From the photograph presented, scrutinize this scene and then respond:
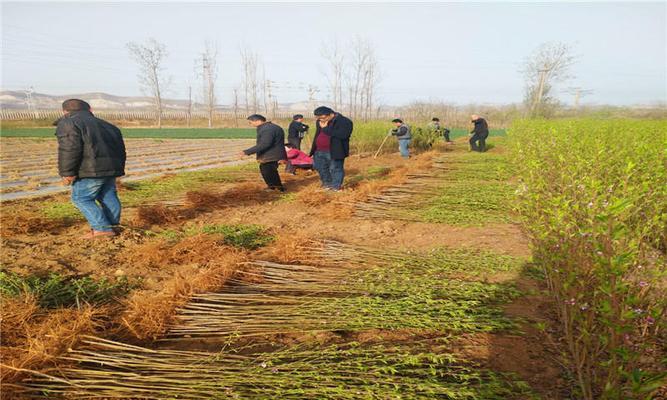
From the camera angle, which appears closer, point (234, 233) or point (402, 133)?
point (234, 233)

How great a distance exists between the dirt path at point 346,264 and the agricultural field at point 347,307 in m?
0.02

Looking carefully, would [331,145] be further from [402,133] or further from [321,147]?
[402,133]

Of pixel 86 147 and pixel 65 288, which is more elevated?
pixel 86 147

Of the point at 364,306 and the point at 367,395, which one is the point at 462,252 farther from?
the point at 367,395

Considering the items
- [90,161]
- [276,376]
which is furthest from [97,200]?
[276,376]

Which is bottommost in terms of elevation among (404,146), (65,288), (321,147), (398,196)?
(65,288)

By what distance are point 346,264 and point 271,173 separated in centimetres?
420

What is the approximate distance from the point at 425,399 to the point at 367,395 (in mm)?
256

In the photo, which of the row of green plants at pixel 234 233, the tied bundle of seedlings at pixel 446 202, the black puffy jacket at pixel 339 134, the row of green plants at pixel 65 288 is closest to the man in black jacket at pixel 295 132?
the black puffy jacket at pixel 339 134

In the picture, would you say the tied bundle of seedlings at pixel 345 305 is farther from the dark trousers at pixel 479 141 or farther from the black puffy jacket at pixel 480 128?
the dark trousers at pixel 479 141

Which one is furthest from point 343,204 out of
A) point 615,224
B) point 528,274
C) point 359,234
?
point 615,224

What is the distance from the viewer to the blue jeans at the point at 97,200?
4.29 meters

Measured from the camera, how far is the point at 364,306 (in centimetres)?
252

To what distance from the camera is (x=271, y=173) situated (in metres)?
7.36
